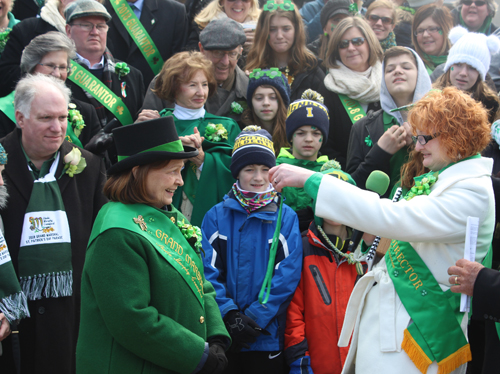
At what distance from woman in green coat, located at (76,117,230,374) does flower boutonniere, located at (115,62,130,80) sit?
278 cm

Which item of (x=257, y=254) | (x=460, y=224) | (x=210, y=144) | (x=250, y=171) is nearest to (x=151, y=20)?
(x=210, y=144)

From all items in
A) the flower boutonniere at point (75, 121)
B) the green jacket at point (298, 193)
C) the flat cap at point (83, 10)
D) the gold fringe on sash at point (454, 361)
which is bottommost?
the gold fringe on sash at point (454, 361)

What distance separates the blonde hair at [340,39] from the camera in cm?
563

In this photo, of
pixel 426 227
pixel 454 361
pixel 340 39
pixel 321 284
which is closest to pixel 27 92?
pixel 321 284

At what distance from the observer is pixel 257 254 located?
4.00 metres

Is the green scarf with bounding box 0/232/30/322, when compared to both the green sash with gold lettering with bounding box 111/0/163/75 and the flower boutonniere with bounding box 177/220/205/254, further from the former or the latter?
the green sash with gold lettering with bounding box 111/0/163/75

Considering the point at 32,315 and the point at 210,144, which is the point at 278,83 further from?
the point at 32,315

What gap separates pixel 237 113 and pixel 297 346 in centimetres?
260

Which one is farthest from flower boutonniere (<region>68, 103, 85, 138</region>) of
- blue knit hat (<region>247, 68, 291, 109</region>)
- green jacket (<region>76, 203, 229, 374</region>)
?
green jacket (<region>76, 203, 229, 374</region>)

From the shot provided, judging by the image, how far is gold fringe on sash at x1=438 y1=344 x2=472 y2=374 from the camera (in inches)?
106

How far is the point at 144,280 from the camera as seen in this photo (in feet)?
8.55

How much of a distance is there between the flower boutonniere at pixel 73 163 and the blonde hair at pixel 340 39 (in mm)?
2902

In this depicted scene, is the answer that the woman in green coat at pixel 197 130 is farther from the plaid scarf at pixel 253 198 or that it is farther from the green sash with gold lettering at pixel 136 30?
the green sash with gold lettering at pixel 136 30

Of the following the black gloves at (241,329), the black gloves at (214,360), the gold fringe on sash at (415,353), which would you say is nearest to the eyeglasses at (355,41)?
the black gloves at (241,329)
